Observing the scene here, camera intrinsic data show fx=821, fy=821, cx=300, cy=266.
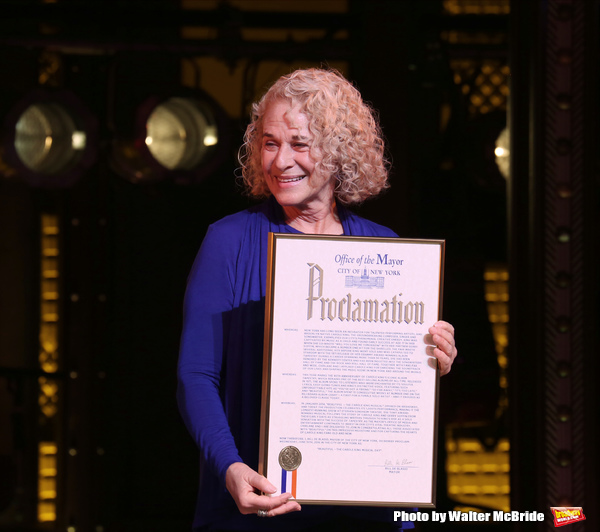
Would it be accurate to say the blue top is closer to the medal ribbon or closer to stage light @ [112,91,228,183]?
the medal ribbon

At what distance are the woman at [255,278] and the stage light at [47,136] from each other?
154cm

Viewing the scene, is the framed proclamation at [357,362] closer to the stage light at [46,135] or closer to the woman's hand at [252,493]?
the woman's hand at [252,493]

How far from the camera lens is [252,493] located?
1309mm

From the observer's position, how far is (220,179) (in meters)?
3.18

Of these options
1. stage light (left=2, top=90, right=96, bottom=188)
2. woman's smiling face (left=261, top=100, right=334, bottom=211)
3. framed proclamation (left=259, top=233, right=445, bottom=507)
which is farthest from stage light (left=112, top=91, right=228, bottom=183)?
framed proclamation (left=259, top=233, right=445, bottom=507)

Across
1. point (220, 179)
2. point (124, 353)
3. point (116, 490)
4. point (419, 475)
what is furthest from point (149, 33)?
point (419, 475)

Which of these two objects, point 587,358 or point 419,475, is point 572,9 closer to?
point 587,358

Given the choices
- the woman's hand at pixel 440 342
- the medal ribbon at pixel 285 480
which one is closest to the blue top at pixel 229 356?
the medal ribbon at pixel 285 480

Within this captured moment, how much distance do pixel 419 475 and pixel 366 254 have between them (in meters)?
0.38

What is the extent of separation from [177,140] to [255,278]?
1575mm

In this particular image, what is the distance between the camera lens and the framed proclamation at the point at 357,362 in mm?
1365

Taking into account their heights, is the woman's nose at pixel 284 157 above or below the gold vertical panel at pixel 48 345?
above

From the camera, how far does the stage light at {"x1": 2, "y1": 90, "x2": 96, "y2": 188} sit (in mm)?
2881

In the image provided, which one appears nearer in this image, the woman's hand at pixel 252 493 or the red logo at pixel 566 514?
the woman's hand at pixel 252 493
